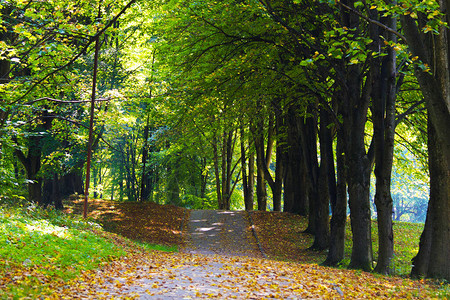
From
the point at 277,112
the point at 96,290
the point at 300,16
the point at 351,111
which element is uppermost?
the point at 300,16

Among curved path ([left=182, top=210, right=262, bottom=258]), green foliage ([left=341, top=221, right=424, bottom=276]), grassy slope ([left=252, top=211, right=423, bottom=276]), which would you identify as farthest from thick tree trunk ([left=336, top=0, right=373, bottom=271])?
curved path ([left=182, top=210, right=262, bottom=258])

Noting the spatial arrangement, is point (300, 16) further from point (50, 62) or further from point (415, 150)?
point (415, 150)

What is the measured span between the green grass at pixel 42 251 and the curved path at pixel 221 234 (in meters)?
5.77

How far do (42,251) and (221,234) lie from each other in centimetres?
1217

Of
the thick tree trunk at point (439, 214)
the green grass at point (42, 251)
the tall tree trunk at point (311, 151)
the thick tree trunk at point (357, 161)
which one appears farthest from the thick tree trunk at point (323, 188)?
the green grass at point (42, 251)

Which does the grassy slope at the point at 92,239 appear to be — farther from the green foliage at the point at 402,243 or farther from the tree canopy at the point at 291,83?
the tree canopy at the point at 291,83

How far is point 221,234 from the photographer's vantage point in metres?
19.3

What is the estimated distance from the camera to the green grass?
5988 millimetres

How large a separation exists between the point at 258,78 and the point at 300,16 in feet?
7.06

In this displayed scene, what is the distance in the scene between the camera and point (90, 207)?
22078 millimetres

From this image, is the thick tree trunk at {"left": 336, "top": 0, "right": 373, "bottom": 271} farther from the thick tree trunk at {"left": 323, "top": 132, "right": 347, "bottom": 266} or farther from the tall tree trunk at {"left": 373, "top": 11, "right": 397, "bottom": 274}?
the thick tree trunk at {"left": 323, "top": 132, "right": 347, "bottom": 266}

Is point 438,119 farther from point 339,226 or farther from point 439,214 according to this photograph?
point 339,226

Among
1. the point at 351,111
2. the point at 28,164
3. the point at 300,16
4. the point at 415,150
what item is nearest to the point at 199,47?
the point at 300,16

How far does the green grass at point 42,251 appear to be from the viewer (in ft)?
19.6
